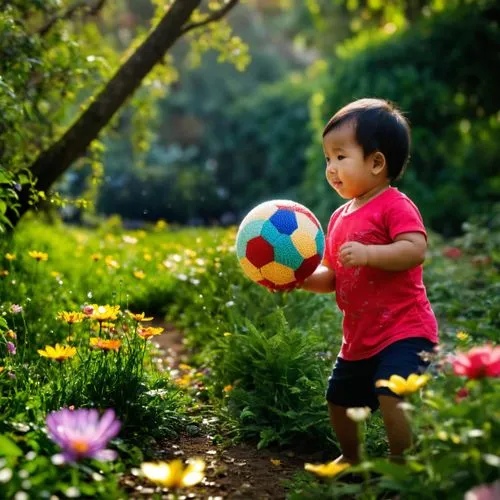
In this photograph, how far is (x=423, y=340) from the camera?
2729mm

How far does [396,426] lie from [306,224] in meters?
0.86

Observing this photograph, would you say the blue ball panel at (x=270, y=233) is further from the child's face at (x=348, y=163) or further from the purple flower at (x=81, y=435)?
the purple flower at (x=81, y=435)

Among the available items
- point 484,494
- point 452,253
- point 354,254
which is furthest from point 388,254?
point 452,253

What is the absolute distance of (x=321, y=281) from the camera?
310 cm

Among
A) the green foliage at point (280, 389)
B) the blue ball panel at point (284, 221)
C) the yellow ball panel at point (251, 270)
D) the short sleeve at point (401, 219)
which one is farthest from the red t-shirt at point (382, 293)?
the green foliage at point (280, 389)

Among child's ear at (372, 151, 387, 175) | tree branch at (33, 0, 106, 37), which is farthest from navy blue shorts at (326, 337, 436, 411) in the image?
tree branch at (33, 0, 106, 37)

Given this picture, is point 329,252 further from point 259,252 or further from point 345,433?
point 345,433

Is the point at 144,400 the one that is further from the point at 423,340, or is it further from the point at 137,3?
the point at 137,3

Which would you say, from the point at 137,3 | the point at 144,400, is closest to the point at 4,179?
the point at 144,400

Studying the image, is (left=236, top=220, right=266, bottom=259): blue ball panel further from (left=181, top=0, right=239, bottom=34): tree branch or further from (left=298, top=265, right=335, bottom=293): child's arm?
(left=181, top=0, right=239, bottom=34): tree branch

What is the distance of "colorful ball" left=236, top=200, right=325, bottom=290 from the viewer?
298 cm

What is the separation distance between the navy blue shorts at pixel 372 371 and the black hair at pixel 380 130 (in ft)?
2.15

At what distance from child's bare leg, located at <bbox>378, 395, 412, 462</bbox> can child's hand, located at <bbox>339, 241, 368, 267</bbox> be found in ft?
1.52

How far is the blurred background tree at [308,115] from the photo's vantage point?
20.9 ft
